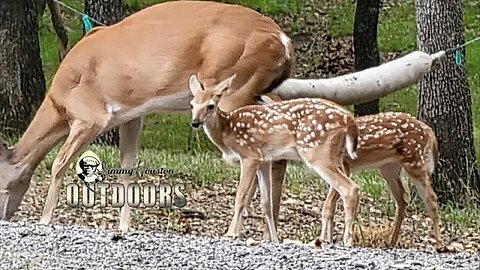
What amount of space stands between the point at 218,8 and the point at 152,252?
2.45 m

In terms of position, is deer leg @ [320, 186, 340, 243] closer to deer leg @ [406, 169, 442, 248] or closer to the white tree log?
deer leg @ [406, 169, 442, 248]

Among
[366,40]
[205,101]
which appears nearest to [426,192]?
[205,101]

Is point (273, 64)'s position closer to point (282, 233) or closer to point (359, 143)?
point (359, 143)

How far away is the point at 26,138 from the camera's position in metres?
8.83

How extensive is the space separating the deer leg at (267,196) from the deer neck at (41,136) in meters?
1.59

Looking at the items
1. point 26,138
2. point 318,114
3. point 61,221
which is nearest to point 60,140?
point 26,138

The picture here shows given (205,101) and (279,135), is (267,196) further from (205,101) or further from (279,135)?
(205,101)

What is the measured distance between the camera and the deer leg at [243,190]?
7617 millimetres

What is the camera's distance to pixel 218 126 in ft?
25.5

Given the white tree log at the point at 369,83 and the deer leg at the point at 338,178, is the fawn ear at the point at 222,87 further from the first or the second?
the white tree log at the point at 369,83

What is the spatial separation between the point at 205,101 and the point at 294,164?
5947 mm

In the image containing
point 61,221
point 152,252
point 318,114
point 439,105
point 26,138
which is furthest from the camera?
point 439,105

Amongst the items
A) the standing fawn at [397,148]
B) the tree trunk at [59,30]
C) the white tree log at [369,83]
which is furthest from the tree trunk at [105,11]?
the standing fawn at [397,148]

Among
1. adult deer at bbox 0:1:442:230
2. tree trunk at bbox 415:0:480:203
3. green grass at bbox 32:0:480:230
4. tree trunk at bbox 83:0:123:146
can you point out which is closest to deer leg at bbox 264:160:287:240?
adult deer at bbox 0:1:442:230
